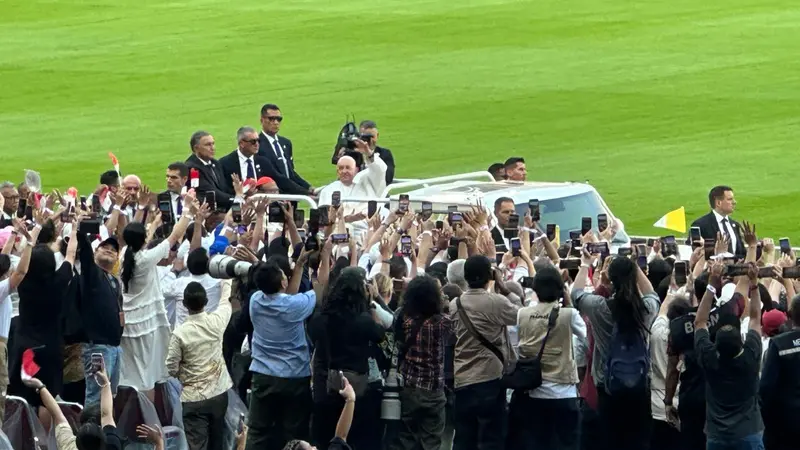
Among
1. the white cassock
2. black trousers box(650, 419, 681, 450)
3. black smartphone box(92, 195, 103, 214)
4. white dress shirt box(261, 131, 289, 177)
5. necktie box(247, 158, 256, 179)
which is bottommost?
black trousers box(650, 419, 681, 450)

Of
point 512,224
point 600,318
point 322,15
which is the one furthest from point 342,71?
point 600,318

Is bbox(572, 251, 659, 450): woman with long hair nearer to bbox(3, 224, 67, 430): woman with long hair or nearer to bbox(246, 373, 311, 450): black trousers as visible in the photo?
bbox(246, 373, 311, 450): black trousers

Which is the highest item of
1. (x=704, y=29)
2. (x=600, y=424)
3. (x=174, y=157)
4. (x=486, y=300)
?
(x=704, y=29)

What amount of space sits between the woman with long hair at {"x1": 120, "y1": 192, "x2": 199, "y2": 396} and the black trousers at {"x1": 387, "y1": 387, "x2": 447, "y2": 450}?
1.80m

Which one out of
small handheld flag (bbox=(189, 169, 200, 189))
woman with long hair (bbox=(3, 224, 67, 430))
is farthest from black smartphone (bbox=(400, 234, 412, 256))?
small handheld flag (bbox=(189, 169, 200, 189))

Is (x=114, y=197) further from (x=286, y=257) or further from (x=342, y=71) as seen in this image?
(x=342, y=71)

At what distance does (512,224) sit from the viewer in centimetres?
1479

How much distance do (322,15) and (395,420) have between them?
Result: 2770 centimetres

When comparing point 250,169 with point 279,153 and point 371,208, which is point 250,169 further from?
point 371,208

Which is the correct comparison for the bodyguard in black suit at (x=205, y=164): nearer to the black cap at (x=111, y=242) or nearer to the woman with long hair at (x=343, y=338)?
the black cap at (x=111, y=242)

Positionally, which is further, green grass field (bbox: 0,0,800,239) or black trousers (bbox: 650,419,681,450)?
green grass field (bbox: 0,0,800,239)

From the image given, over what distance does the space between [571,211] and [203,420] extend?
663 centimetres

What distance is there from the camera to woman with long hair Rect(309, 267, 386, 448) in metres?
12.6

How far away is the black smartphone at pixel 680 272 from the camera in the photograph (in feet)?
42.7
